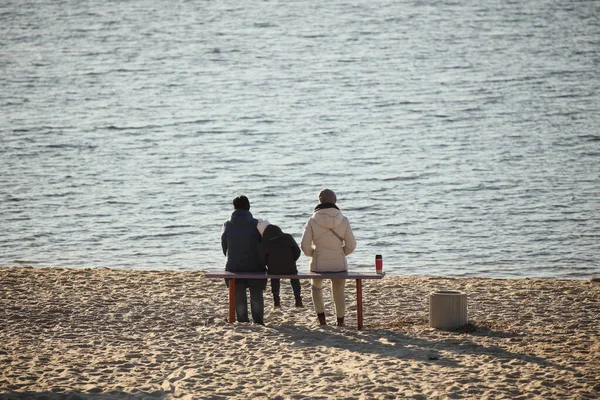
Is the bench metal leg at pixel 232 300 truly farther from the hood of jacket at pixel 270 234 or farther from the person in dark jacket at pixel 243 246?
the hood of jacket at pixel 270 234

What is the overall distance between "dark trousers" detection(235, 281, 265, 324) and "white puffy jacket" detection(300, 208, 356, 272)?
0.75 meters

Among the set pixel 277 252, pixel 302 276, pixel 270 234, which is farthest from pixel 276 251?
pixel 302 276

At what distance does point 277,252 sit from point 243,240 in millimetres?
399

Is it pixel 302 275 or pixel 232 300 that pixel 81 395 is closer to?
pixel 232 300

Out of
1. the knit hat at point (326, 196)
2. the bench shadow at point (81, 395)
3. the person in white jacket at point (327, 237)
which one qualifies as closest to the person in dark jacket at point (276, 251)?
the person in white jacket at point (327, 237)

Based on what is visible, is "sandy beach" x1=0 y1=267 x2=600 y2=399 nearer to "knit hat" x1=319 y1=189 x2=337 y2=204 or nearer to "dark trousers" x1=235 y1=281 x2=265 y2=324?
"dark trousers" x1=235 y1=281 x2=265 y2=324

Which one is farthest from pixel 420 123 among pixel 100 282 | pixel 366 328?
pixel 366 328

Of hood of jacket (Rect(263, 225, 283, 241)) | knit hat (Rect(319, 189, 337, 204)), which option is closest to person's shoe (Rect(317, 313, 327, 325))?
hood of jacket (Rect(263, 225, 283, 241))

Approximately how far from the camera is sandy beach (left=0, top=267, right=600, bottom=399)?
8.80 metres

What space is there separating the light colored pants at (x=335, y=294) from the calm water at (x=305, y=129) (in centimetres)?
755

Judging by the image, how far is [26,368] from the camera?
31.2 feet

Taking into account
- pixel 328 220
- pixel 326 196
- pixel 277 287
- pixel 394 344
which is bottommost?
pixel 394 344

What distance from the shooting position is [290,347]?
1025 centimetres

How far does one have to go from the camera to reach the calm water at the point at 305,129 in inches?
945
